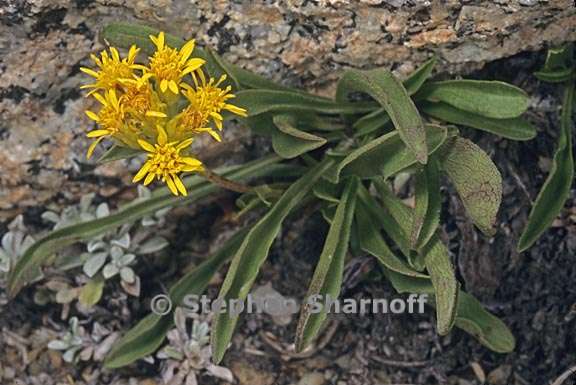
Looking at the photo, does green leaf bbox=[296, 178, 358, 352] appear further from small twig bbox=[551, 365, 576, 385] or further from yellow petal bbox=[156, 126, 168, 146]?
small twig bbox=[551, 365, 576, 385]

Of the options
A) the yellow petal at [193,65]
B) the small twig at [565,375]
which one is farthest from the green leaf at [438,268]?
the yellow petal at [193,65]

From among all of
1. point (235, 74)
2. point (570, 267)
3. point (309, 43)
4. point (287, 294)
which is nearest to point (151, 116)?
point (235, 74)

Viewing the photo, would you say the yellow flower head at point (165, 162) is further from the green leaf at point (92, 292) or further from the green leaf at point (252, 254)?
the green leaf at point (92, 292)

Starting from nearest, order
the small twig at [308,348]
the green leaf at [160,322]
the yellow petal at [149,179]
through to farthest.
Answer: the yellow petal at [149,179]
the green leaf at [160,322]
the small twig at [308,348]

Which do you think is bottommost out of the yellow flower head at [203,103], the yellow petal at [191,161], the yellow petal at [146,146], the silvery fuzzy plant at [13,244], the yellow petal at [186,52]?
the silvery fuzzy plant at [13,244]

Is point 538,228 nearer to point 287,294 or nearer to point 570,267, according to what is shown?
point 570,267

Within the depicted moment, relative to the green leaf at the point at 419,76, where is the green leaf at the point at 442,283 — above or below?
below
